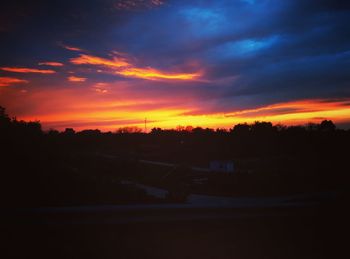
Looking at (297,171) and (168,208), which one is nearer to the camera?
(168,208)

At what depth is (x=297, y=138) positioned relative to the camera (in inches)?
3108

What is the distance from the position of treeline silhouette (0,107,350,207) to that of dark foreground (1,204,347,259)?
209 inches

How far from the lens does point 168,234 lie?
15.5ft

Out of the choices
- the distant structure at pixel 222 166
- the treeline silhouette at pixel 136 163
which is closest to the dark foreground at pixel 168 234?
the treeline silhouette at pixel 136 163

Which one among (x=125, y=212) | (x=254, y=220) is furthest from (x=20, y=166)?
(x=254, y=220)

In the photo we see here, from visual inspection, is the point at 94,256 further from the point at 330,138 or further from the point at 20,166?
the point at 330,138

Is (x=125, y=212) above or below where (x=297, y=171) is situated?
above

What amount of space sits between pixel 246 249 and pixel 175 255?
3.25 ft

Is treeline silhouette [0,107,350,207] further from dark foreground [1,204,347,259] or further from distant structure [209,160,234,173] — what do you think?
dark foreground [1,204,347,259]

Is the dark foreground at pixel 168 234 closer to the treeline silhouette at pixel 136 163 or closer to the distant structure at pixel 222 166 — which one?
the treeline silhouette at pixel 136 163

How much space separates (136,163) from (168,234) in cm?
4475

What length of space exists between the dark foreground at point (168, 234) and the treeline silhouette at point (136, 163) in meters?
5.31

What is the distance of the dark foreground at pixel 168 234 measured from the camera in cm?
430

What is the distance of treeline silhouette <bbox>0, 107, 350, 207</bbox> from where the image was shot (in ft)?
45.5
